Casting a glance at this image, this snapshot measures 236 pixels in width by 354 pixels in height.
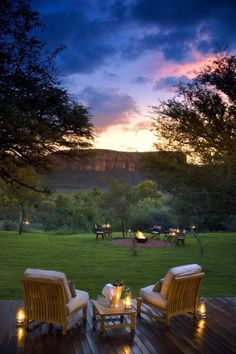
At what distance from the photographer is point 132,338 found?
18.0ft

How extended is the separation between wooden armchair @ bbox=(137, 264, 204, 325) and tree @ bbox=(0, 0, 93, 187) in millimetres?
3465

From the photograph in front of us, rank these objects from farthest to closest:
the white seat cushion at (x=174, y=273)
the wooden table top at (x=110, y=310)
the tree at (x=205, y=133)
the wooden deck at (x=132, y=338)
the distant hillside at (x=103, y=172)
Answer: the distant hillside at (x=103, y=172), the tree at (x=205, y=133), the white seat cushion at (x=174, y=273), the wooden table top at (x=110, y=310), the wooden deck at (x=132, y=338)

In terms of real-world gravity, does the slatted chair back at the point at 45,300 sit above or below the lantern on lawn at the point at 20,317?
above

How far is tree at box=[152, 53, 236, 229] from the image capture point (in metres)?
9.93

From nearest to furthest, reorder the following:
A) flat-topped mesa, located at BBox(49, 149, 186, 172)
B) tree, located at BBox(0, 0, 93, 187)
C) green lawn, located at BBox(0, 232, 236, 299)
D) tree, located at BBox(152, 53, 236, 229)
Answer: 1. tree, located at BBox(0, 0, 93, 187)
2. flat-topped mesa, located at BBox(49, 149, 186, 172)
3. tree, located at BBox(152, 53, 236, 229)
4. green lawn, located at BBox(0, 232, 236, 299)

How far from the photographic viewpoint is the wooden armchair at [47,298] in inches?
215

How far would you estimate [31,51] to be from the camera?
7.44 m

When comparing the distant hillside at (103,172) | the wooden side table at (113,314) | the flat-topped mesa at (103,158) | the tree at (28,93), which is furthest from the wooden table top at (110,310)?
the distant hillside at (103,172)

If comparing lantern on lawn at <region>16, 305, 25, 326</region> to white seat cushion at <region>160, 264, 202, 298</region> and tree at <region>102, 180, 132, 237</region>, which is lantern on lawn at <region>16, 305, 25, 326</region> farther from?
tree at <region>102, 180, 132, 237</region>

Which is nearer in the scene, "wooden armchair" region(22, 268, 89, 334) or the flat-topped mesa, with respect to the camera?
"wooden armchair" region(22, 268, 89, 334)

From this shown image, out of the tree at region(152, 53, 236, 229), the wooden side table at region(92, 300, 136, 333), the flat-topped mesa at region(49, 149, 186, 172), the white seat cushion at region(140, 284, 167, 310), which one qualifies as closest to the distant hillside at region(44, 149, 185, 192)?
the flat-topped mesa at region(49, 149, 186, 172)

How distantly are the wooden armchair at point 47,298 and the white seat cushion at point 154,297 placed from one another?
1.30m

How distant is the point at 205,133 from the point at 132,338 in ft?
21.2

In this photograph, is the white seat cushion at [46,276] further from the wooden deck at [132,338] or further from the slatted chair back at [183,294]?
the slatted chair back at [183,294]
